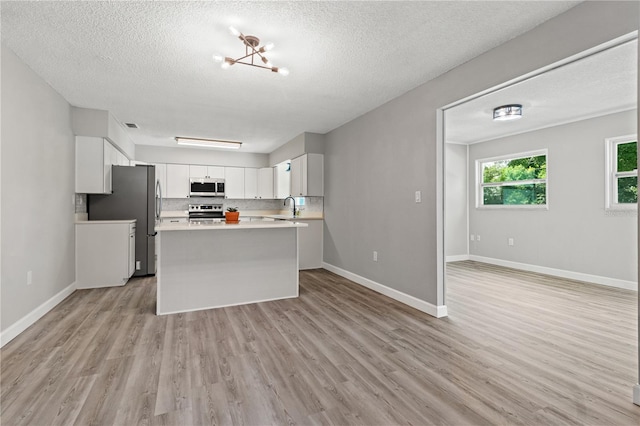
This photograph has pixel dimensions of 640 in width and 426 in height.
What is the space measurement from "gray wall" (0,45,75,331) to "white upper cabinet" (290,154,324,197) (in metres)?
3.28

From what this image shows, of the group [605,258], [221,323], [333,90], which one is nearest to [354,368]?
[221,323]

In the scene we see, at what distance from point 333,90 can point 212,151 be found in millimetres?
4508

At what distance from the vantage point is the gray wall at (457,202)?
645 centimetres

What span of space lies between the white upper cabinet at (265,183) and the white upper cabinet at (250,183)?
9cm

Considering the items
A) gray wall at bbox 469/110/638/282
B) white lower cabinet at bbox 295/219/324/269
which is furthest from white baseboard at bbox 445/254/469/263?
white lower cabinet at bbox 295/219/324/269

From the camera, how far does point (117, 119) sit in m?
4.75

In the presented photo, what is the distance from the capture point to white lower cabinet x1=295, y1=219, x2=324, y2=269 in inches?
220

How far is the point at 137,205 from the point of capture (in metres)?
4.81

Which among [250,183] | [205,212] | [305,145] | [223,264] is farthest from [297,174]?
[223,264]

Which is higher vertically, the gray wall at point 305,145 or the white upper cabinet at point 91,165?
the gray wall at point 305,145

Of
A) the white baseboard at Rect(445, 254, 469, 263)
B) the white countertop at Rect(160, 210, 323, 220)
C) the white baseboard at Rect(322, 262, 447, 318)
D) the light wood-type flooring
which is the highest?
the white countertop at Rect(160, 210, 323, 220)

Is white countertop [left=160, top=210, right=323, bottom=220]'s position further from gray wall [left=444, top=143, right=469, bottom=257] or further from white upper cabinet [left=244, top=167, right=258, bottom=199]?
gray wall [left=444, top=143, right=469, bottom=257]

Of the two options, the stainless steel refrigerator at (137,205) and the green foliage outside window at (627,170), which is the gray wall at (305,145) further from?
the green foliage outside window at (627,170)

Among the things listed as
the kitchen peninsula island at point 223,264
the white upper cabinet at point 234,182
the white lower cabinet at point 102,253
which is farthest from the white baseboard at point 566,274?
the white lower cabinet at point 102,253
